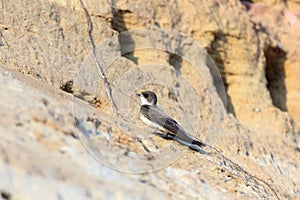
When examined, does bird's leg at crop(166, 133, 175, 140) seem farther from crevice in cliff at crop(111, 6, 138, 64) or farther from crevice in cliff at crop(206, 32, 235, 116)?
crevice in cliff at crop(206, 32, 235, 116)

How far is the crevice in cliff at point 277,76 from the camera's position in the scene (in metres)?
11.1

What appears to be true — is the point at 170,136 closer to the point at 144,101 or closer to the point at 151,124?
the point at 151,124

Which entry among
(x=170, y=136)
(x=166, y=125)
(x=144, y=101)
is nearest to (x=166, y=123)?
(x=166, y=125)

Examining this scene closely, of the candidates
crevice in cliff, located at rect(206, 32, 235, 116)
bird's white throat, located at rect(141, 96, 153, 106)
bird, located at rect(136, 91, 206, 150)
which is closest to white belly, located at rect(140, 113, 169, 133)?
bird, located at rect(136, 91, 206, 150)

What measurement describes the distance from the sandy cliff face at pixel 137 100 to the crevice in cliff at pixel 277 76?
0.06 ft

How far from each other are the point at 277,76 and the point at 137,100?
5266mm

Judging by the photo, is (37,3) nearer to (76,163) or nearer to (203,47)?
(203,47)

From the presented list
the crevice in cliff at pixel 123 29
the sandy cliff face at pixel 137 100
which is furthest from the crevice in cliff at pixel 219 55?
the crevice in cliff at pixel 123 29

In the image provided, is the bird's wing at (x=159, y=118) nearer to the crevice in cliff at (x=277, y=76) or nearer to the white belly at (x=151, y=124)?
the white belly at (x=151, y=124)

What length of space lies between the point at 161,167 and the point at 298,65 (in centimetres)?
734

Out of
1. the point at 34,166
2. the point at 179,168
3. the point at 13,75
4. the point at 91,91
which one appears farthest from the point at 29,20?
the point at 34,166

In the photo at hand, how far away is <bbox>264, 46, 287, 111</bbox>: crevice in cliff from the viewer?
11148mm

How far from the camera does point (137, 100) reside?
21.9ft

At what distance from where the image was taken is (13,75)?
16.4 ft
